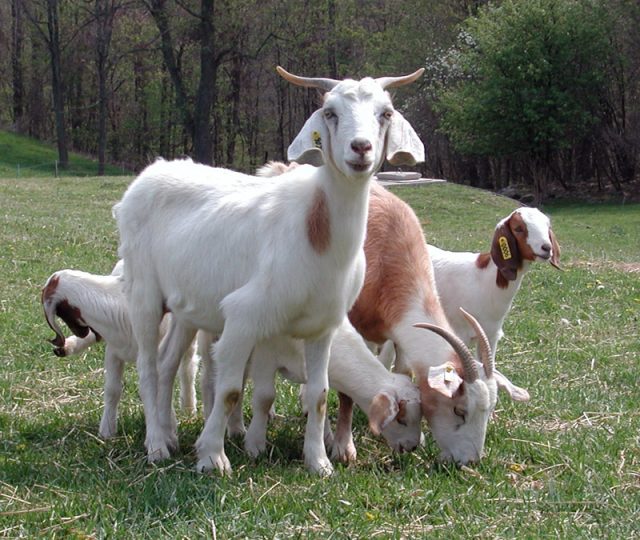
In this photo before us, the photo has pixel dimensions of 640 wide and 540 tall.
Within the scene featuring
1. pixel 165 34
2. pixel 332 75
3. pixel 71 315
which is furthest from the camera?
pixel 332 75

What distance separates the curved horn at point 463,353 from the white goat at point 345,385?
336 mm

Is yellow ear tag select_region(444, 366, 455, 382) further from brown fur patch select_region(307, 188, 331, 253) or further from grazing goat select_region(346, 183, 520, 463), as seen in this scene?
brown fur patch select_region(307, 188, 331, 253)

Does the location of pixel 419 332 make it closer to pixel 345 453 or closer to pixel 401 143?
pixel 345 453

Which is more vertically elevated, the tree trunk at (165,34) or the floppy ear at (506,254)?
the tree trunk at (165,34)

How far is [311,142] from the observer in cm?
422

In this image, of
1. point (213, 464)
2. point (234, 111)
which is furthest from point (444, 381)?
point (234, 111)

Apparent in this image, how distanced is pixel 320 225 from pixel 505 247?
2355 mm

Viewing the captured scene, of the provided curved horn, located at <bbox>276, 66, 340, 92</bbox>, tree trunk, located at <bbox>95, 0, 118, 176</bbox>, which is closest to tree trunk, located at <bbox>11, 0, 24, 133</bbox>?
tree trunk, located at <bbox>95, 0, 118, 176</bbox>

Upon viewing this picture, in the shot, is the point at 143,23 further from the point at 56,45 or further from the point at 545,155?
the point at 545,155

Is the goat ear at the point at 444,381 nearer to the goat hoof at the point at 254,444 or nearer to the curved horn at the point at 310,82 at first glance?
the goat hoof at the point at 254,444

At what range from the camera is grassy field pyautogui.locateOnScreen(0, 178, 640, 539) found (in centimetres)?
382

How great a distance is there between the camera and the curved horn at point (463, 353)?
4645mm

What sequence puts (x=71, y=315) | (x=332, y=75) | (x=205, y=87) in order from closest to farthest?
(x=71, y=315)
(x=205, y=87)
(x=332, y=75)

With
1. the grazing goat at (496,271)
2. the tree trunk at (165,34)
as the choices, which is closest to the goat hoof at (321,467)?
the grazing goat at (496,271)
